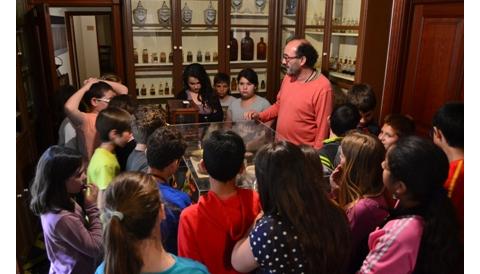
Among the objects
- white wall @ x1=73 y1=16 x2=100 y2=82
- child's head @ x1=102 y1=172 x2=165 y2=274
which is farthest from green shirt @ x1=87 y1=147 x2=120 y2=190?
white wall @ x1=73 y1=16 x2=100 y2=82

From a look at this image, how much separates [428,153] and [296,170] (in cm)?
40

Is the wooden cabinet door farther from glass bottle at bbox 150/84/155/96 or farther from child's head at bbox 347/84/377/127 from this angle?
glass bottle at bbox 150/84/155/96

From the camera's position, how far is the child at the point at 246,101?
3088mm

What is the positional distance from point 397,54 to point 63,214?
219cm

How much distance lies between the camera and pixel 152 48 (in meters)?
4.00

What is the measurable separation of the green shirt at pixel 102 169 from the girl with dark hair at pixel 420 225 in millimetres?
1243

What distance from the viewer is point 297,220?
110 centimetres

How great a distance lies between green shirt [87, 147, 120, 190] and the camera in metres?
1.83

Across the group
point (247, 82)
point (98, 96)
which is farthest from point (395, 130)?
point (98, 96)

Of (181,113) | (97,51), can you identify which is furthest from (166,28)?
(97,51)

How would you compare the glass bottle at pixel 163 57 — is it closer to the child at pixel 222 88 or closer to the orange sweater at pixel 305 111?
the child at pixel 222 88

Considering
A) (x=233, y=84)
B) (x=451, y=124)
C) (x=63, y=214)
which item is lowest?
(x=63, y=214)

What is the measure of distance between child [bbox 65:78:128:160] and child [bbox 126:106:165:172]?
0.53 metres

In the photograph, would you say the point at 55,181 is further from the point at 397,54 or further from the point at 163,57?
the point at 163,57
